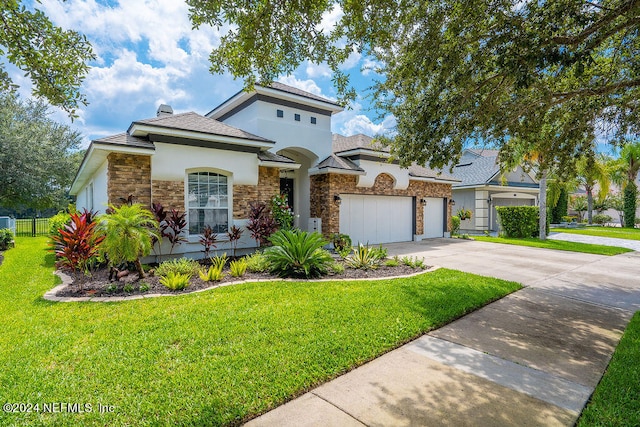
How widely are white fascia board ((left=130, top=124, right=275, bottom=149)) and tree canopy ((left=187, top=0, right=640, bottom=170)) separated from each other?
4.32 metres

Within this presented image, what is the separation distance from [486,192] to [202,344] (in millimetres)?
23272

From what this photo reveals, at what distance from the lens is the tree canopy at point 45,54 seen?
12.6 feet

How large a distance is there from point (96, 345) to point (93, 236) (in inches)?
146

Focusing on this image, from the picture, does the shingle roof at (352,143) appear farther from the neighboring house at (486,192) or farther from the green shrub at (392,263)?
the neighboring house at (486,192)

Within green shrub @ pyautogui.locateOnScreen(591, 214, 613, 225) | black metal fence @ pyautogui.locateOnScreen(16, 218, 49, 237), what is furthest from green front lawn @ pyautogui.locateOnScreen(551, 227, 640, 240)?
black metal fence @ pyautogui.locateOnScreen(16, 218, 49, 237)

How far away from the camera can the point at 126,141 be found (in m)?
8.77

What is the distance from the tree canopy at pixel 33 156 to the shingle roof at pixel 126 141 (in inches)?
634

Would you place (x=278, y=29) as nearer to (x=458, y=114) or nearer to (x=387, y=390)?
(x=458, y=114)

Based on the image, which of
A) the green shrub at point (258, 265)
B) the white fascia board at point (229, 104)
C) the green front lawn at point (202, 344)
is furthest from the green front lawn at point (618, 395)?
the white fascia board at point (229, 104)

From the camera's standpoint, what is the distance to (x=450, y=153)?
669cm

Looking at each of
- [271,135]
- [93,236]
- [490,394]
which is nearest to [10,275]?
[93,236]

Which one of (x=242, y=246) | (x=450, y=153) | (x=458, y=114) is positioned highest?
(x=458, y=114)

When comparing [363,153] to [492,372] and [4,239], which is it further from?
[4,239]

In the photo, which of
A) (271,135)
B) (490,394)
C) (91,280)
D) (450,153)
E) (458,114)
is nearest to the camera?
(490,394)
